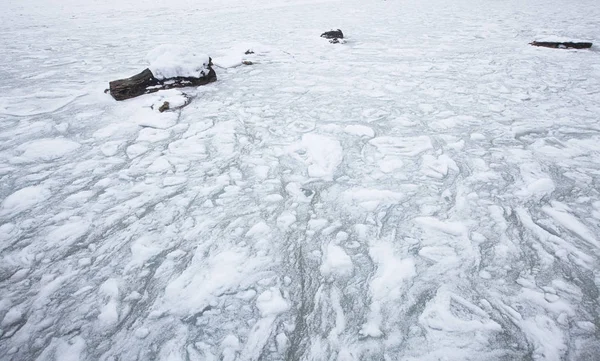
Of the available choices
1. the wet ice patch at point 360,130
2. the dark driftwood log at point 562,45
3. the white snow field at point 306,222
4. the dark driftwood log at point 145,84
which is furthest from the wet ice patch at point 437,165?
the dark driftwood log at point 562,45

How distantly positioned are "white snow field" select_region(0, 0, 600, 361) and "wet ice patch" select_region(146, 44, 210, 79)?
32 centimetres

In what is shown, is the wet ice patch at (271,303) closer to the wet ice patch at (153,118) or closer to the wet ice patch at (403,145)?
the wet ice patch at (403,145)

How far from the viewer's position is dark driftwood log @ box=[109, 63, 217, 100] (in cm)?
378

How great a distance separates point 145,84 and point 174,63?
0.50 m

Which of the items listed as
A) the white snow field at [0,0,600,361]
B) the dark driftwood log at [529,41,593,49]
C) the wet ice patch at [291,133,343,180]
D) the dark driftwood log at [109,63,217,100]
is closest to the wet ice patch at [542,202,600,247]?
the white snow field at [0,0,600,361]

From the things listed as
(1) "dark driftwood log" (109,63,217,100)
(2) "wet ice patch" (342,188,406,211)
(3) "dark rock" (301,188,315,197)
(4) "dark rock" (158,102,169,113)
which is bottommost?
(3) "dark rock" (301,188,315,197)

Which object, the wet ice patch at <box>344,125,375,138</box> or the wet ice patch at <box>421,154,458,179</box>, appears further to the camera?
the wet ice patch at <box>344,125,375,138</box>

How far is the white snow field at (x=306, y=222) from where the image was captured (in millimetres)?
1311

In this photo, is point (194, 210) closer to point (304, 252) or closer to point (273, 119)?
point (304, 252)

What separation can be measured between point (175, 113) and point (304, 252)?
2.54 metres

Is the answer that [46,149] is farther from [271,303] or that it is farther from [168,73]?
[271,303]

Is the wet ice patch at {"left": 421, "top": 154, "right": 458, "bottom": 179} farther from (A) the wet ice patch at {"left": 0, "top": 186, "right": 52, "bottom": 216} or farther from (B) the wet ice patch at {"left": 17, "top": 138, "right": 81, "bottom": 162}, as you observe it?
(B) the wet ice patch at {"left": 17, "top": 138, "right": 81, "bottom": 162}

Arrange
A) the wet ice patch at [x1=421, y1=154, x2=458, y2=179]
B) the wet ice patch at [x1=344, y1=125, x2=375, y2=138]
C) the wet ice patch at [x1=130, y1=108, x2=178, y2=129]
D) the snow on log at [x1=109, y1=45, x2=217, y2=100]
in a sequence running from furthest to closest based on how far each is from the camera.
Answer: the snow on log at [x1=109, y1=45, x2=217, y2=100] < the wet ice patch at [x1=130, y1=108, x2=178, y2=129] < the wet ice patch at [x1=344, y1=125, x2=375, y2=138] < the wet ice patch at [x1=421, y1=154, x2=458, y2=179]

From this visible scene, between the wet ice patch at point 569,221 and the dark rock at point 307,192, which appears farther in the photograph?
the dark rock at point 307,192
